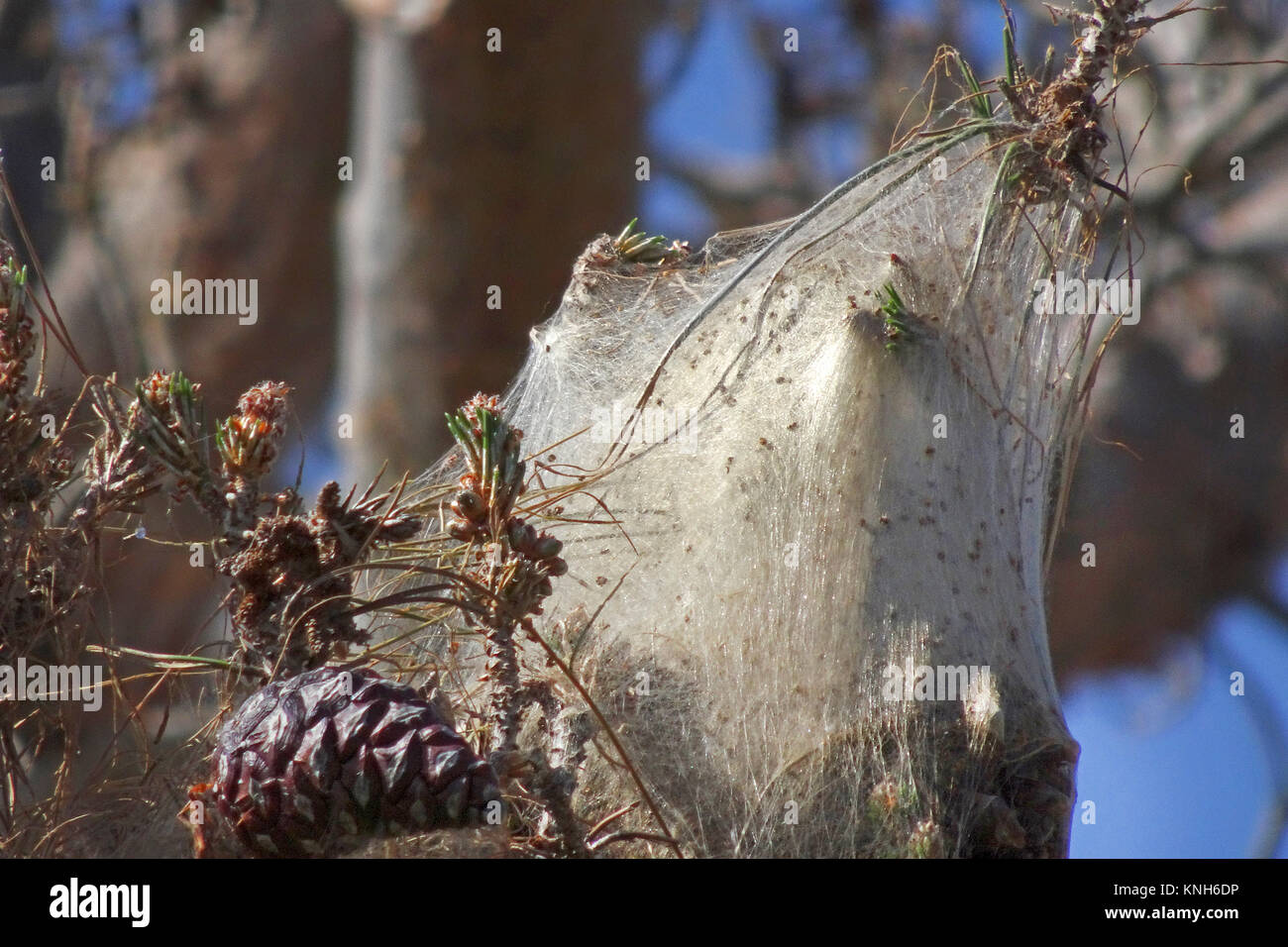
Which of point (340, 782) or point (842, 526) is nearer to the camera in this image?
point (340, 782)

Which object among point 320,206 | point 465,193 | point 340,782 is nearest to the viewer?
point 340,782

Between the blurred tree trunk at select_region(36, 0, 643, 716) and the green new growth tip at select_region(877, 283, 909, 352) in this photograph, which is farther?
the blurred tree trunk at select_region(36, 0, 643, 716)

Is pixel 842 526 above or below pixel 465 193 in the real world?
below

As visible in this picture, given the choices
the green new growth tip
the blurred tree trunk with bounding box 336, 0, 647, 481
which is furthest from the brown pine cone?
the blurred tree trunk with bounding box 336, 0, 647, 481

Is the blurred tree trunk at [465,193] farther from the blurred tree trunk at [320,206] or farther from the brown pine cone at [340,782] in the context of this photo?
the brown pine cone at [340,782]

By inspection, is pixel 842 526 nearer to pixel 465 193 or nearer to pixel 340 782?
pixel 340 782

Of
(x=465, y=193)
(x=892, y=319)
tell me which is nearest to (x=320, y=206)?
(x=465, y=193)

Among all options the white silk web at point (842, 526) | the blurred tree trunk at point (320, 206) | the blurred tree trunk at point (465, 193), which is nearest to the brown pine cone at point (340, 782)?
the white silk web at point (842, 526)

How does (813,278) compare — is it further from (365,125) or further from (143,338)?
(143,338)

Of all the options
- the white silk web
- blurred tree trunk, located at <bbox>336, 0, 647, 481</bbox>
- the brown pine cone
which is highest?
blurred tree trunk, located at <bbox>336, 0, 647, 481</bbox>

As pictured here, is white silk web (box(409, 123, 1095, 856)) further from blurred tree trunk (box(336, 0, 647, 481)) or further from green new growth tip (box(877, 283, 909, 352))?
blurred tree trunk (box(336, 0, 647, 481))
